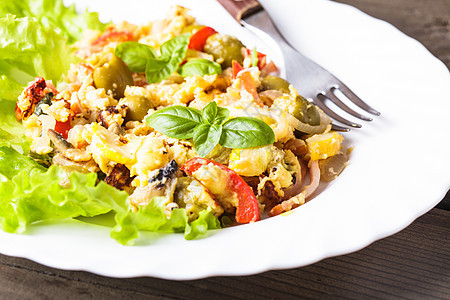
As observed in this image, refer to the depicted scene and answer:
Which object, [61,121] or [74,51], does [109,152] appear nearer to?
[61,121]

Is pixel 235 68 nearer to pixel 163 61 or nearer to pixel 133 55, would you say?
pixel 163 61

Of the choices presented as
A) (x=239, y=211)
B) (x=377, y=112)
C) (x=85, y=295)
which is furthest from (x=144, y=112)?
(x=377, y=112)

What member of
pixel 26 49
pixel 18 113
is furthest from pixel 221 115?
pixel 26 49

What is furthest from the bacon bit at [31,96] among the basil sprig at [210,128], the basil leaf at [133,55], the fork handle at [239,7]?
the fork handle at [239,7]

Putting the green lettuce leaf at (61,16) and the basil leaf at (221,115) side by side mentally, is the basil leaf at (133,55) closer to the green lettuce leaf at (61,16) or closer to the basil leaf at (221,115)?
the green lettuce leaf at (61,16)

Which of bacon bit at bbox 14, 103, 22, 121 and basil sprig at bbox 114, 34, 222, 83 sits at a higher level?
basil sprig at bbox 114, 34, 222, 83

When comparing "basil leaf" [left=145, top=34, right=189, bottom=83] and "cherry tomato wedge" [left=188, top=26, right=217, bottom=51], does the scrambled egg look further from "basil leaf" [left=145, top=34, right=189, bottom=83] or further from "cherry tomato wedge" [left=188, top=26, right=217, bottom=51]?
"cherry tomato wedge" [left=188, top=26, right=217, bottom=51]

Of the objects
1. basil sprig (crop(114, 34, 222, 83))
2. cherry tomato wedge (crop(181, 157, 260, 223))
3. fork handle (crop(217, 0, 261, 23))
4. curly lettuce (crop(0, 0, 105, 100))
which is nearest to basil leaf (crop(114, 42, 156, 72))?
basil sprig (crop(114, 34, 222, 83))

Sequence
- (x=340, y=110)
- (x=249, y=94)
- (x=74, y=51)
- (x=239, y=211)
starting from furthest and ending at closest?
(x=74, y=51), (x=340, y=110), (x=249, y=94), (x=239, y=211)
